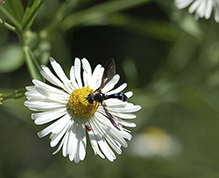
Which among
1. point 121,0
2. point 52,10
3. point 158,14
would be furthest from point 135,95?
point 158,14

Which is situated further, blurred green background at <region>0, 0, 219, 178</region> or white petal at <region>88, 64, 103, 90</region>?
blurred green background at <region>0, 0, 219, 178</region>

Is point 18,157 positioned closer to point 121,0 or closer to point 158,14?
point 121,0

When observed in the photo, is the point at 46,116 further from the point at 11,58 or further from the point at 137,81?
the point at 137,81

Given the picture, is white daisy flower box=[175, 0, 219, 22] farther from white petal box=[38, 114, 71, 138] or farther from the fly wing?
white petal box=[38, 114, 71, 138]

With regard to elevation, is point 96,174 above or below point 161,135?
below

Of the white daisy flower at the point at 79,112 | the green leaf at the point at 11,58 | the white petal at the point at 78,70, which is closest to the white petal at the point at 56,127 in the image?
the white daisy flower at the point at 79,112

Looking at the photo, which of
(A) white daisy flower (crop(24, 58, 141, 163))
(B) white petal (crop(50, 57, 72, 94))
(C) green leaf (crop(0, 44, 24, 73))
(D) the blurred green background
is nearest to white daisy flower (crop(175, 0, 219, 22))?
(D) the blurred green background
